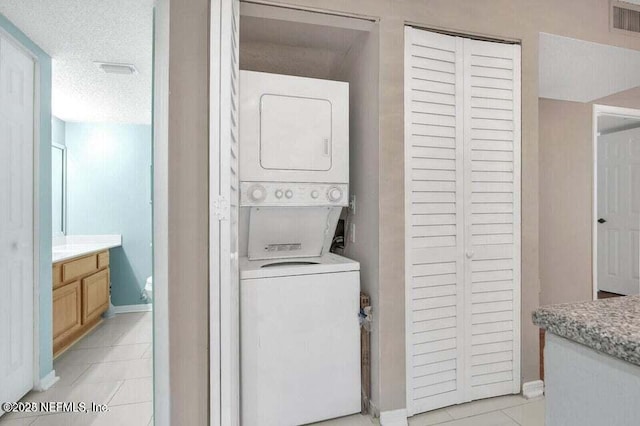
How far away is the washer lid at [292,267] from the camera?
1.77 metres

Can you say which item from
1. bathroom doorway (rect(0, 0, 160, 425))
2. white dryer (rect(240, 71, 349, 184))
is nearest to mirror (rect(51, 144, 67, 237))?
bathroom doorway (rect(0, 0, 160, 425))

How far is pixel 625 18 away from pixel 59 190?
5.54 metres

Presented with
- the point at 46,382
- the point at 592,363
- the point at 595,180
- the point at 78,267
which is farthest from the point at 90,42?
the point at 595,180

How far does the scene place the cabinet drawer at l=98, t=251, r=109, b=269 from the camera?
3.63 metres

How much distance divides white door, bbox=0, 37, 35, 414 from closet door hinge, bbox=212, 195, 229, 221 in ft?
5.13

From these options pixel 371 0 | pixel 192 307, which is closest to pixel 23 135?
pixel 192 307

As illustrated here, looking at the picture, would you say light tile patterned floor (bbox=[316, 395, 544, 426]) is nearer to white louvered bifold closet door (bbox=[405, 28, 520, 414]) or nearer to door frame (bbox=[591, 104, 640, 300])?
white louvered bifold closet door (bbox=[405, 28, 520, 414])

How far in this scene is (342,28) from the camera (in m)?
1.99

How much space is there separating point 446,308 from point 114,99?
Result: 11.6ft

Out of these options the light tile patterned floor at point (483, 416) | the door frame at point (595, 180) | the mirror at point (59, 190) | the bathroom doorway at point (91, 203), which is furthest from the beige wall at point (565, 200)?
the mirror at point (59, 190)

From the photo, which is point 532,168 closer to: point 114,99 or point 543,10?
point 543,10

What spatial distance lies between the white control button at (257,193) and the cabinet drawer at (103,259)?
2.74 m

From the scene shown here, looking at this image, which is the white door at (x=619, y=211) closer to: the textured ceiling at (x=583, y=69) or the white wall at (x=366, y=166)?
the textured ceiling at (x=583, y=69)

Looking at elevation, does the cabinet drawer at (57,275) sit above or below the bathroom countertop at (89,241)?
below
